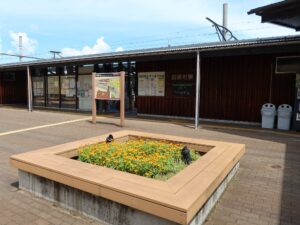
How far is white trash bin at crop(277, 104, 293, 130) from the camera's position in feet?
31.1

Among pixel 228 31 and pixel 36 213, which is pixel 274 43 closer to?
pixel 36 213

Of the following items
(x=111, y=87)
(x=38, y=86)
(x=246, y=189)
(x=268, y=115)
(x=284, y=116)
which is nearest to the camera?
(x=246, y=189)

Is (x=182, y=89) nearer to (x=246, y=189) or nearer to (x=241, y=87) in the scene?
(x=241, y=87)

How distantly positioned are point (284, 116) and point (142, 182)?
7877 mm

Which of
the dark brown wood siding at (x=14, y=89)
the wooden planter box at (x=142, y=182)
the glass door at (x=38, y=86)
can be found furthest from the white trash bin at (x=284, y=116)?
the dark brown wood siding at (x=14, y=89)

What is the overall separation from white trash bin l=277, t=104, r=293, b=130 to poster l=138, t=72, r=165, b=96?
535 cm

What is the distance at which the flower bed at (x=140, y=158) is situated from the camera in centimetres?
397

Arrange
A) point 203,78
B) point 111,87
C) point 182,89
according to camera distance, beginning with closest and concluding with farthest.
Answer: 1. point 111,87
2. point 203,78
3. point 182,89

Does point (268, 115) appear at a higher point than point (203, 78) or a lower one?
lower

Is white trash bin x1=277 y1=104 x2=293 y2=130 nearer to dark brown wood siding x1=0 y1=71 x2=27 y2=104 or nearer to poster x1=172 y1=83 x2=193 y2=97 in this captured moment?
poster x1=172 y1=83 x2=193 y2=97

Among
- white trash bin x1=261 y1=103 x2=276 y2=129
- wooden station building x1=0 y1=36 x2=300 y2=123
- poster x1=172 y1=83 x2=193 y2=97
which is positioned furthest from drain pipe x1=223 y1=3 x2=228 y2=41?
white trash bin x1=261 y1=103 x2=276 y2=129

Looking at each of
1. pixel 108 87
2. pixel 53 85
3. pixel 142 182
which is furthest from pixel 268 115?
pixel 53 85

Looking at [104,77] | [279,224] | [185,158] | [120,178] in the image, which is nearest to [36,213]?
[120,178]

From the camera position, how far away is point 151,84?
1352cm
